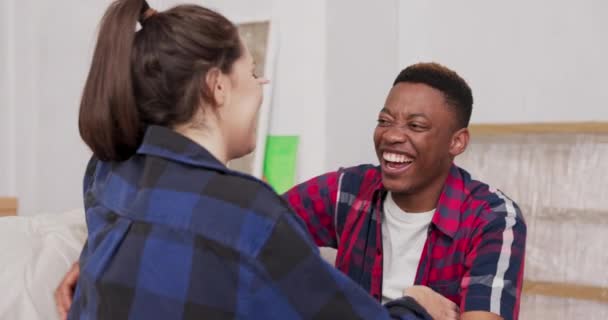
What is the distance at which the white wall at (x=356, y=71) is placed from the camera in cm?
203

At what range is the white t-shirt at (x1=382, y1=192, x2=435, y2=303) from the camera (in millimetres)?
1470

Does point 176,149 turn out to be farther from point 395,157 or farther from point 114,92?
point 395,157

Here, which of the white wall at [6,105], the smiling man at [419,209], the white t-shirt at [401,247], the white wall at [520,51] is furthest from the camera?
the white wall at [6,105]

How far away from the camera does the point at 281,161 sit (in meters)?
2.08

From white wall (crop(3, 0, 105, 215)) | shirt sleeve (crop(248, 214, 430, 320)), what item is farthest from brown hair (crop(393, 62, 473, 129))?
white wall (crop(3, 0, 105, 215))

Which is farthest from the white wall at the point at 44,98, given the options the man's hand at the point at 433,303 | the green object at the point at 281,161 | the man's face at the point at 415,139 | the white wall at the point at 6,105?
the man's hand at the point at 433,303

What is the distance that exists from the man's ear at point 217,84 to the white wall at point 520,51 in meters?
1.32

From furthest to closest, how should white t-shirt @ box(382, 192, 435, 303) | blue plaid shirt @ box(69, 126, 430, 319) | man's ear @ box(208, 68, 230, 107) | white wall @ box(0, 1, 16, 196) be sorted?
white wall @ box(0, 1, 16, 196)
white t-shirt @ box(382, 192, 435, 303)
man's ear @ box(208, 68, 230, 107)
blue plaid shirt @ box(69, 126, 430, 319)

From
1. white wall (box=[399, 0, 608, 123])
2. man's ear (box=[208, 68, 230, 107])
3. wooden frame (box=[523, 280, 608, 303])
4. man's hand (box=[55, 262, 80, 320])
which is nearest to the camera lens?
man's ear (box=[208, 68, 230, 107])

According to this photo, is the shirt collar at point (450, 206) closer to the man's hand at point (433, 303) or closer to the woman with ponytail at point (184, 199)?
the man's hand at point (433, 303)

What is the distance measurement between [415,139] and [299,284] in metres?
0.68

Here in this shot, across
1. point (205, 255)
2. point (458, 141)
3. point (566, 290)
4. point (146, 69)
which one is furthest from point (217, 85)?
point (566, 290)

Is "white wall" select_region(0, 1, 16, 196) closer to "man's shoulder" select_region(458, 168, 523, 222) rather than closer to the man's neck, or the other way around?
the man's neck

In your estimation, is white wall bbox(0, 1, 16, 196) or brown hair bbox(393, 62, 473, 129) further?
white wall bbox(0, 1, 16, 196)
